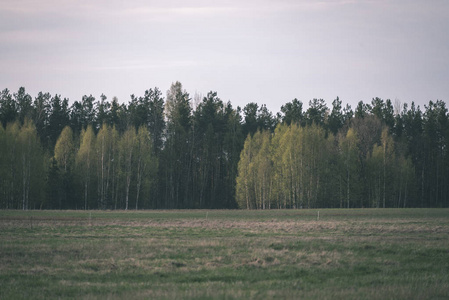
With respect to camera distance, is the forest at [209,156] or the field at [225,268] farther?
the forest at [209,156]

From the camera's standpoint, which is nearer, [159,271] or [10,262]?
[159,271]

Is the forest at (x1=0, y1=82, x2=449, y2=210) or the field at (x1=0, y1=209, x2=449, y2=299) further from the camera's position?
the forest at (x1=0, y1=82, x2=449, y2=210)

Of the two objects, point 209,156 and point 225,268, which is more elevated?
point 209,156

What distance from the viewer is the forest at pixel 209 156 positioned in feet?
252

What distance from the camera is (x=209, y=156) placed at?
319ft

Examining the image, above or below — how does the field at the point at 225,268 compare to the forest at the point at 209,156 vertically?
below

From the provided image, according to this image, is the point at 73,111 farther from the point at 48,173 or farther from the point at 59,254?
the point at 59,254

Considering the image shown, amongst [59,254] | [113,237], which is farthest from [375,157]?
[59,254]

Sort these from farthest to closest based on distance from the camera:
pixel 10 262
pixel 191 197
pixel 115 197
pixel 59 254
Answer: pixel 191 197
pixel 115 197
pixel 59 254
pixel 10 262

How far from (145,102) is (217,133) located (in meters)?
17.7

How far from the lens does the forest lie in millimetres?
76938

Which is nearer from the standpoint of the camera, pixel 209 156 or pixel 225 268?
pixel 225 268

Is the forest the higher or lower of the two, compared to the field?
higher

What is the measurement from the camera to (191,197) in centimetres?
9506
